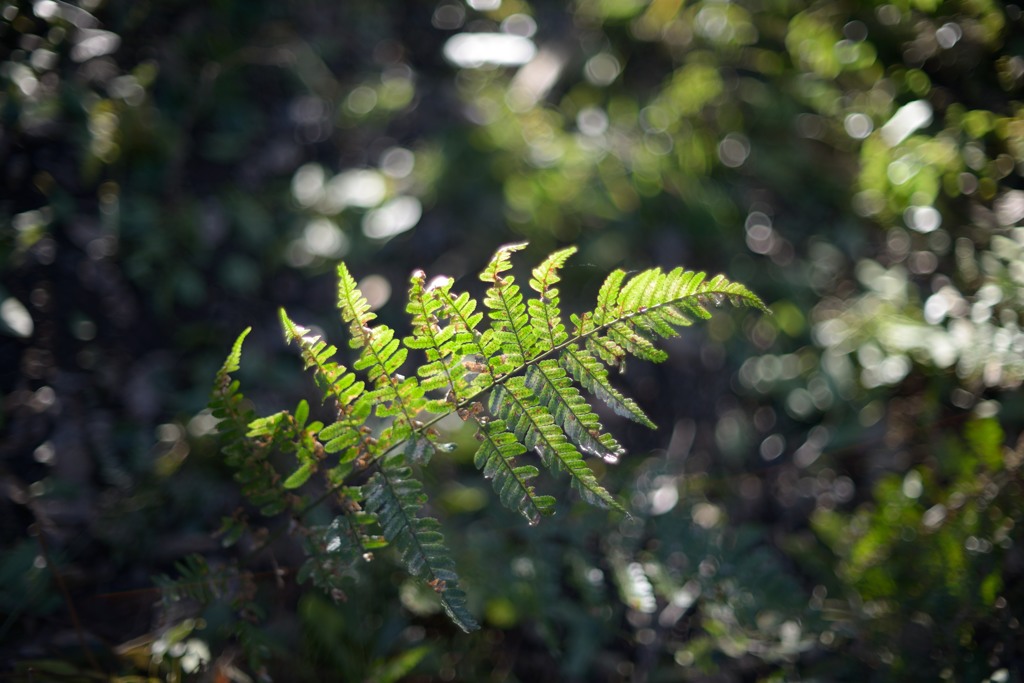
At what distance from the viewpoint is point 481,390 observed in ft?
4.87

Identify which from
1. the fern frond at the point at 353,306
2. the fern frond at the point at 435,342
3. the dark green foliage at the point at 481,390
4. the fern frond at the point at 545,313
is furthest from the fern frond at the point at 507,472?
the fern frond at the point at 353,306

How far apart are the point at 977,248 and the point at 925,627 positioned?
4.10 feet

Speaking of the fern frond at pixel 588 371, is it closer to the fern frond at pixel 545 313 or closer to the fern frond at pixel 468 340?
the fern frond at pixel 545 313

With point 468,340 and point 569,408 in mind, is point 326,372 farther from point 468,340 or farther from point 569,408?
point 569,408

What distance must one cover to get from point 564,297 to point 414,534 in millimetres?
1366

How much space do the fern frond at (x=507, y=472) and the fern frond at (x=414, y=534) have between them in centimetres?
16

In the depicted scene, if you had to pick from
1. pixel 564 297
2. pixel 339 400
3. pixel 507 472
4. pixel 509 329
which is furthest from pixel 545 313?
pixel 564 297

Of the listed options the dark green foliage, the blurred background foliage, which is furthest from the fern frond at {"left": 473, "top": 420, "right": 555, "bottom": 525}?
the blurred background foliage

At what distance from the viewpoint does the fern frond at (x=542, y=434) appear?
4.50 ft

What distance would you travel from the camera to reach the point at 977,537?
1902 millimetres

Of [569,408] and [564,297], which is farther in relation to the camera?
[564,297]

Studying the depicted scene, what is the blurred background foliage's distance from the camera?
1.96 m

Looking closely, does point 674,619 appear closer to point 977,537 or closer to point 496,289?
point 977,537

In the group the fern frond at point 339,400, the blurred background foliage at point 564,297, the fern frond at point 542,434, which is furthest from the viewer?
the blurred background foliage at point 564,297
